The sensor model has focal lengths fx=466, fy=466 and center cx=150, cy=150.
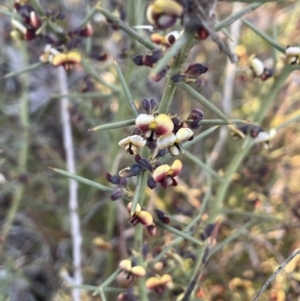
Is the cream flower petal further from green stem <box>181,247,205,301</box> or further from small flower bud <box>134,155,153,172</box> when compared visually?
green stem <box>181,247,205,301</box>

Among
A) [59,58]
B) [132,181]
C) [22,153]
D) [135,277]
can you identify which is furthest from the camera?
[22,153]

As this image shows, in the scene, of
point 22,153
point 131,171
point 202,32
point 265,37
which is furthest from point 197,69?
point 22,153

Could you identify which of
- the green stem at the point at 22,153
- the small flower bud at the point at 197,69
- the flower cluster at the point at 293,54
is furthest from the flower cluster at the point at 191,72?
the green stem at the point at 22,153

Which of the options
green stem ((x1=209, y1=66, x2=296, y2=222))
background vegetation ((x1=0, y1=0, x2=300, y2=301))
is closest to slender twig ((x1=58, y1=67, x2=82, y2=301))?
background vegetation ((x1=0, y1=0, x2=300, y2=301))

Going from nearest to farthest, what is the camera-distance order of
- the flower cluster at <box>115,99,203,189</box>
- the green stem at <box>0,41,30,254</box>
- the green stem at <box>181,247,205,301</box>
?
the flower cluster at <box>115,99,203,189</box>
the green stem at <box>181,247,205,301</box>
the green stem at <box>0,41,30,254</box>

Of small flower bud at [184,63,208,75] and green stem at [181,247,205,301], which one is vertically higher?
small flower bud at [184,63,208,75]

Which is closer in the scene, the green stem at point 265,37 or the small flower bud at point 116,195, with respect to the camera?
the small flower bud at point 116,195

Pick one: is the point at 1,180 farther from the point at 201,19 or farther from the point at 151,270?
the point at 201,19

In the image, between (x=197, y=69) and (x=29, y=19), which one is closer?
(x=197, y=69)

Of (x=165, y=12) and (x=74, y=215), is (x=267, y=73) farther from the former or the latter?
(x=74, y=215)

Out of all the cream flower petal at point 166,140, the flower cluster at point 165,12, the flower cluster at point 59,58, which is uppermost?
the flower cluster at point 165,12

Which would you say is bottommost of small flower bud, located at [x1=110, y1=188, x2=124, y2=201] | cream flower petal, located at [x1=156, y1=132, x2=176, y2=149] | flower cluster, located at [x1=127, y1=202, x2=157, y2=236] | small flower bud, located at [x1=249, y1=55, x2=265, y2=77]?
flower cluster, located at [x1=127, y1=202, x2=157, y2=236]

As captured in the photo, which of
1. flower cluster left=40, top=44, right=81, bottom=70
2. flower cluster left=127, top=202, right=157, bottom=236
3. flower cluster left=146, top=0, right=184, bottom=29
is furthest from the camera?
flower cluster left=40, top=44, right=81, bottom=70

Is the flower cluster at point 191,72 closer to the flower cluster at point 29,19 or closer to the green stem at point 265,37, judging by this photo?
the green stem at point 265,37
